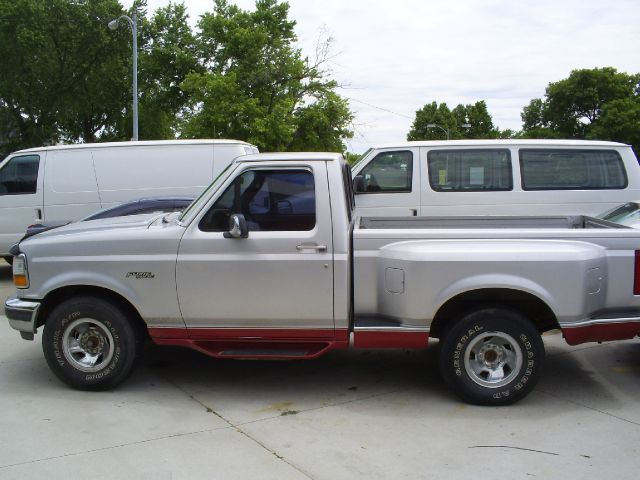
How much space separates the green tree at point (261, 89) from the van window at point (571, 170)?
1766 centimetres

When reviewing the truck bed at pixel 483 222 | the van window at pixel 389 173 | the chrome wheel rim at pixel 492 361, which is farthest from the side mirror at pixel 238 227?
the van window at pixel 389 173

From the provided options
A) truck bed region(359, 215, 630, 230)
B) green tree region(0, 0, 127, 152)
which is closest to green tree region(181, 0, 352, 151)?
green tree region(0, 0, 127, 152)

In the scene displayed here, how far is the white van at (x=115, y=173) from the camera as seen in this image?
10320mm

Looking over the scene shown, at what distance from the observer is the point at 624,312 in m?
4.80

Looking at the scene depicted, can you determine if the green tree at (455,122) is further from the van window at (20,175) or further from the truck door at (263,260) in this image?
the truck door at (263,260)

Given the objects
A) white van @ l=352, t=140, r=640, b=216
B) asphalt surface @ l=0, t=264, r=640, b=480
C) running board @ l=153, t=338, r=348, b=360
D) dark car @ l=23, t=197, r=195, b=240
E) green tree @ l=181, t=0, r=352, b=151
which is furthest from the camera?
green tree @ l=181, t=0, r=352, b=151

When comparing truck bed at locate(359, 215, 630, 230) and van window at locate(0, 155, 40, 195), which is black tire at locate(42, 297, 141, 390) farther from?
van window at locate(0, 155, 40, 195)

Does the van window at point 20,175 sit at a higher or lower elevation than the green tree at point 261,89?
lower

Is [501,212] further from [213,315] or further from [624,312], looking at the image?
[213,315]

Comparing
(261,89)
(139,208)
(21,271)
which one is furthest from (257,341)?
(261,89)

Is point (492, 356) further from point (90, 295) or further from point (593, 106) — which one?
point (593, 106)

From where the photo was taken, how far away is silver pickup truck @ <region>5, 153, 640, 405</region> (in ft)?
15.3

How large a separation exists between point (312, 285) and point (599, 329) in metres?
2.17

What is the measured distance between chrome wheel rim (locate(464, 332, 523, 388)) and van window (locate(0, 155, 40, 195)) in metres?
8.31
